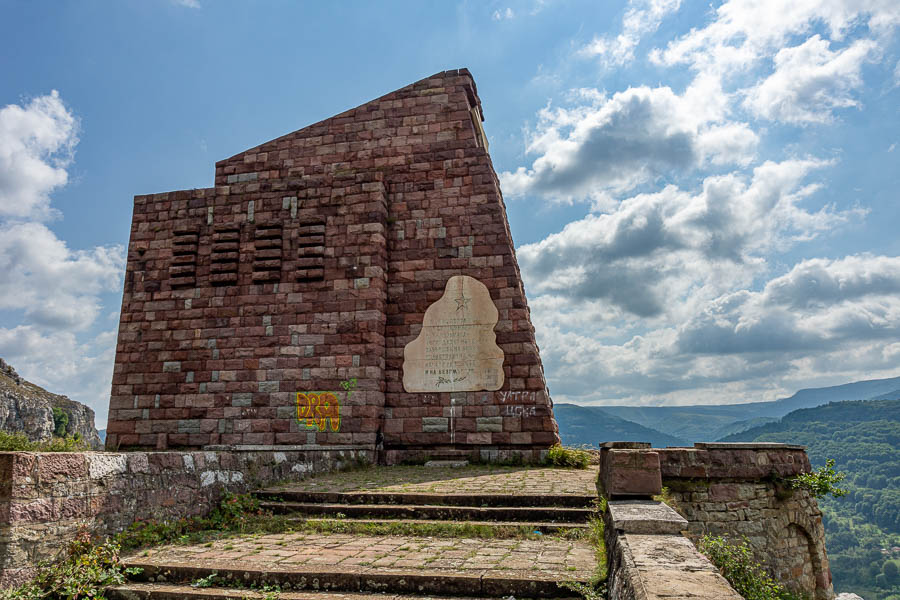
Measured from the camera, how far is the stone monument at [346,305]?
11.0m

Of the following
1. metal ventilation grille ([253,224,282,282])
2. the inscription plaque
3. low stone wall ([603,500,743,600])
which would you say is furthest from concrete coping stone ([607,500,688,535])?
metal ventilation grille ([253,224,282,282])

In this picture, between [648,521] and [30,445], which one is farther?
[30,445]

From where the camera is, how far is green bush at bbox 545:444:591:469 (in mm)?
10080

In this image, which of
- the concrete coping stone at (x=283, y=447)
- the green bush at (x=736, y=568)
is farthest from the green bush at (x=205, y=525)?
the green bush at (x=736, y=568)

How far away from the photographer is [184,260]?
12.5m

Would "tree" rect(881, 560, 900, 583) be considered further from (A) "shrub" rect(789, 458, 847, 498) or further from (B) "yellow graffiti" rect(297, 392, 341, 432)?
(B) "yellow graffiti" rect(297, 392, 341, 432)

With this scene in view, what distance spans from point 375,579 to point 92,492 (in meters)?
2.26

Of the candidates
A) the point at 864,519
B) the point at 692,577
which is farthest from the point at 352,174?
the point at 864,519

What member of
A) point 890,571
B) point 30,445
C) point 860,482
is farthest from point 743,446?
point 860,482

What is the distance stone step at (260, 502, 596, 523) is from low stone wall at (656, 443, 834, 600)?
2112mm

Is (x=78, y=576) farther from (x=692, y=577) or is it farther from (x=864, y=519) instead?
(x=864, y=519)

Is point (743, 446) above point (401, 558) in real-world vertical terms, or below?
above

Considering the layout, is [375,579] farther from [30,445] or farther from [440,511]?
[30,445]

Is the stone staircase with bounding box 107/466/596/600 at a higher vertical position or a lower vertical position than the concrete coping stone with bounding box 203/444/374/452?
lower
